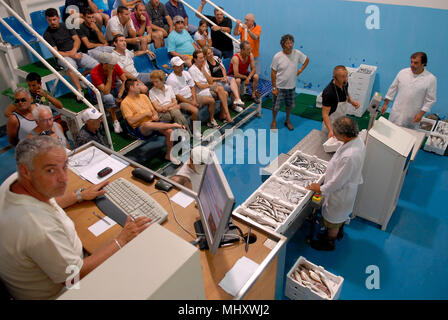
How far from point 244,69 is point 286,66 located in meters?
1.09

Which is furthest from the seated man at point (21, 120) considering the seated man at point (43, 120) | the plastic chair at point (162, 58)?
the plastic chair at point (162, 58)

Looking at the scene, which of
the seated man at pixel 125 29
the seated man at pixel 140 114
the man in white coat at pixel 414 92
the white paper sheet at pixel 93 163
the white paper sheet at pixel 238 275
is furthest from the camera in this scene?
the seated man at pixel 125 29

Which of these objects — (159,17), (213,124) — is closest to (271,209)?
(213,124)

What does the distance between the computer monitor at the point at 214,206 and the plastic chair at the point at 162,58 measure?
15.0ft

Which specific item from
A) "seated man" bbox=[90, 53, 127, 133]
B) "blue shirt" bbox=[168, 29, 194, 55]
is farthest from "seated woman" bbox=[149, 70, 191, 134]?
"blue shirt" bbox=[168, 29, 194, 55]

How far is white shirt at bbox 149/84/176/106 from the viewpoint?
17.0 feet

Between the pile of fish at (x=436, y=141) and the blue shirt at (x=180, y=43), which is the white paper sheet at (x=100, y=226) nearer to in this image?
the blue shirt at (x=180, y=43)

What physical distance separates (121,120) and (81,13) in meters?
2.14

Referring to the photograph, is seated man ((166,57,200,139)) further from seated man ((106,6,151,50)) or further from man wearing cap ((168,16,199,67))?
seated man ((106,6,151,50))

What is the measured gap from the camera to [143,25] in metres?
6.57

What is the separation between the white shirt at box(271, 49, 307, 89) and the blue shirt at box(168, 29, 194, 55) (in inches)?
72.1

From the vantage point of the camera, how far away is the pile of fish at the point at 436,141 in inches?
211

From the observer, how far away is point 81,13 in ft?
19.9
